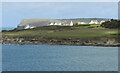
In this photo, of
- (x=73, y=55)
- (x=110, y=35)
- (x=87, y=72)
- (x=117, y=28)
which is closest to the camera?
(x=87, y=72)

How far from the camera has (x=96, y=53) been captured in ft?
319

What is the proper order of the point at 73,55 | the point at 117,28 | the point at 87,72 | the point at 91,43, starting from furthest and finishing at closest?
the point at 117,28 < the point at 91,43 < the point at 73,55 < the point at 87,72

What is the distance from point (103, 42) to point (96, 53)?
78.2 feet

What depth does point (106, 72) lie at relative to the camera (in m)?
57.4

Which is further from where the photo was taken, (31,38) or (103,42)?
(31,38)

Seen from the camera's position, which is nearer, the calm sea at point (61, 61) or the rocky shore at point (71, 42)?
the calm sea at point (61, 61)

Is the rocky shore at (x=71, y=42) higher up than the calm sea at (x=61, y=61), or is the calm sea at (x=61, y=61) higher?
the rocky shore at (x=71, y=42)

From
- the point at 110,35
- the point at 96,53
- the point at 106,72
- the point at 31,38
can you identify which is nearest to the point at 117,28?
the point at 110,35

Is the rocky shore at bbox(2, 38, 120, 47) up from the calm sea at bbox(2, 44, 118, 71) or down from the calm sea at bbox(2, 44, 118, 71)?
up

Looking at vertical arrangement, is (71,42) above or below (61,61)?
above

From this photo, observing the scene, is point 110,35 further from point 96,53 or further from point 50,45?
point 96,53

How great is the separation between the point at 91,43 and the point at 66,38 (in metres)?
13.3

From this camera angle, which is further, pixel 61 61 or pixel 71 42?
pixel 71 42

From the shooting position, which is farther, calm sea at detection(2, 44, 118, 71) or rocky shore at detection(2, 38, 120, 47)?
rocky shore at detection(2, 38, 120, 47)
